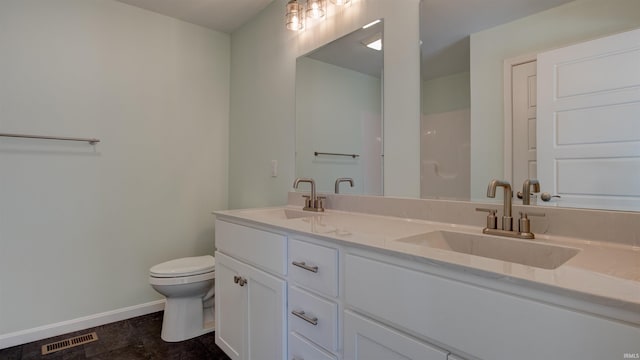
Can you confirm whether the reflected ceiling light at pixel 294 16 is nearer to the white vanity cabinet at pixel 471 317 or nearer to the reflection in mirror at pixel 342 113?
the reflection in mirror at pixel 342 113

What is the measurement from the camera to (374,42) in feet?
5.28

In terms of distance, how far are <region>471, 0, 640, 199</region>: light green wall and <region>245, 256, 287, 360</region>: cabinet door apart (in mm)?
883

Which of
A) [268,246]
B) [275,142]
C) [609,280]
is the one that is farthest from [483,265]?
[275,142]

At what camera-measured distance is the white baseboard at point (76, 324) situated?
6.31 feet

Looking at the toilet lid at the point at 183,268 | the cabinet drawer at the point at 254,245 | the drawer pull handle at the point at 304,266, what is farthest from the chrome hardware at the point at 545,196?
the toilet lid at the point at 183,268

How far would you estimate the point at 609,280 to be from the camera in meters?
0.59

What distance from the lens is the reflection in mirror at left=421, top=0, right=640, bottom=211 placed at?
1.02 metres

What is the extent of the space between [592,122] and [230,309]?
1.68 metres

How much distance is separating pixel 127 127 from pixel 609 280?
2659 millimetres

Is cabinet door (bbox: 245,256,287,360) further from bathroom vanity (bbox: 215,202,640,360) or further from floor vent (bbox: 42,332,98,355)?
floor vent (bbox: 42,332,98,355)

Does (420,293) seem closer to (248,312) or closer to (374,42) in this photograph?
(248,312)

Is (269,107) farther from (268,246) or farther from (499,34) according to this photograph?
(499,34)

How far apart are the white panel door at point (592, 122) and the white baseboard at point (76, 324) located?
2614mm

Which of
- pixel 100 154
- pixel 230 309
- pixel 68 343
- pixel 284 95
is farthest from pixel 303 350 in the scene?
pixel 100 154
